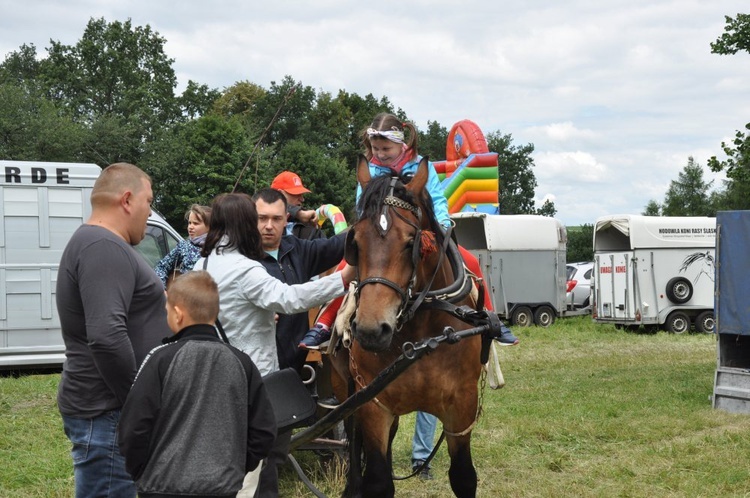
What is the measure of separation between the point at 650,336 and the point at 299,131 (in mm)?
32077

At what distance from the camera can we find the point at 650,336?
19766 mm

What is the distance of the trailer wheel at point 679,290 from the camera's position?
809 inches

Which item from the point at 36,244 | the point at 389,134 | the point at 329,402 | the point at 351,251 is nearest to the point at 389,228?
the point at 351,251

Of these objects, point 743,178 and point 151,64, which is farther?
point 151,64

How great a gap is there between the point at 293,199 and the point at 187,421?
4.23 meters

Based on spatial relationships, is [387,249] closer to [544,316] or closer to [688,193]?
[544,316]

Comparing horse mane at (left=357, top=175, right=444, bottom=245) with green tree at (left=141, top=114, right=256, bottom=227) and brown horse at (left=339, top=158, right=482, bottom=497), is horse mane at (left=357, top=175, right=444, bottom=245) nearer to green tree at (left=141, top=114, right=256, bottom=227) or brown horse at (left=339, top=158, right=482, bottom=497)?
brown horse at (left=339, top=158, right=482, bottom=497)

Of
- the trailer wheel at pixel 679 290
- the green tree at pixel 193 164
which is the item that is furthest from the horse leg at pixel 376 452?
the green tree at pixel 193 164

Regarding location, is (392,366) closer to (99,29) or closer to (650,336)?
(650,336)

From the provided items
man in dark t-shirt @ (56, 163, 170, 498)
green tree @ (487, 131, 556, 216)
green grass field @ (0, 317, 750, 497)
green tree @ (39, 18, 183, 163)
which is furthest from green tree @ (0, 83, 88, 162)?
green tree @ (487, 131, 556, 216)

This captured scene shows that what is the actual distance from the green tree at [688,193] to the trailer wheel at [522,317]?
4398 centimetres

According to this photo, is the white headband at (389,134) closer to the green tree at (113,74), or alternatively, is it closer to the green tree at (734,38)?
the green tree at (734,38)

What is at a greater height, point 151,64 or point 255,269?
point 151,64

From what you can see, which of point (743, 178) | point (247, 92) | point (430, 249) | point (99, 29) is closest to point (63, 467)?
point (430, 249)
